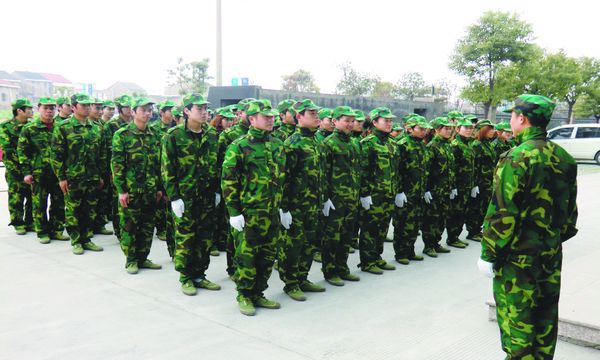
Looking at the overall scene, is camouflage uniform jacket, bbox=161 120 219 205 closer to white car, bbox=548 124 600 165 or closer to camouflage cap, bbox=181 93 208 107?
camouflage cap, bbox=181 93 208 107

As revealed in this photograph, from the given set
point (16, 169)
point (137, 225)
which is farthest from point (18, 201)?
point (137, 225)

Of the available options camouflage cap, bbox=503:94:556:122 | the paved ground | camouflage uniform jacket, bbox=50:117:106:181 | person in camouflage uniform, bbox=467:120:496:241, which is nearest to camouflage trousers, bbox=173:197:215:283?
the paved ground

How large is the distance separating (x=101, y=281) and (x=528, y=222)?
4.25m

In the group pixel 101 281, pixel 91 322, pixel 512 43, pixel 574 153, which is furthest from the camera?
pixel 512 43

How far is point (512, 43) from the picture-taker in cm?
2892

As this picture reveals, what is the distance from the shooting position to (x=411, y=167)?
6039 mm

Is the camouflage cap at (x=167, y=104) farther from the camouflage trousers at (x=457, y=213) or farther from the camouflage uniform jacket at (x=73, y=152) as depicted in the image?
the camouflage trousers at (x=457, y=213)

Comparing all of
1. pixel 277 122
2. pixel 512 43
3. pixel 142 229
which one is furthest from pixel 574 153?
pixel 142 229

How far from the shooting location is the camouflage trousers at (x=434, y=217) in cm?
642

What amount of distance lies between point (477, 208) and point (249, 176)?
4.55 m

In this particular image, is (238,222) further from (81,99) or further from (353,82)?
(353,82)

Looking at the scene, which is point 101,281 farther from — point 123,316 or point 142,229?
point 123,316

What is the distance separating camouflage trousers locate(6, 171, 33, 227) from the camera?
7.18 metres

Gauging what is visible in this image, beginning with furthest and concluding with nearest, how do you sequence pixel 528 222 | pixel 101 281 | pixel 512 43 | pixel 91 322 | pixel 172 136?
pixel 512 43
pixel 101 281
pixel 172 136
pixel 91 322
pixel 528 222
